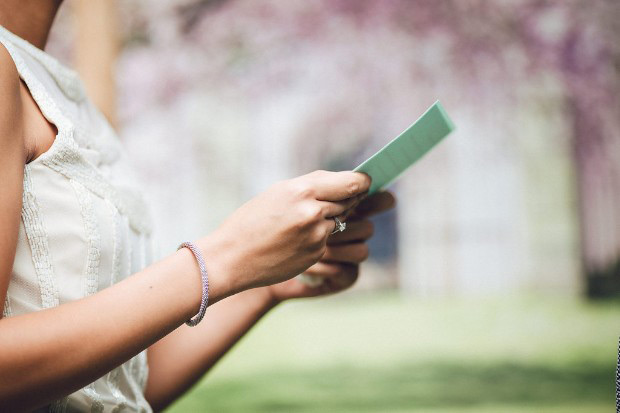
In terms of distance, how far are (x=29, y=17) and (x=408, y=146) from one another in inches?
20.4

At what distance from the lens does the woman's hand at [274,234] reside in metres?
0.59

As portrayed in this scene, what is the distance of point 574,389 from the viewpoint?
2750 millimetres

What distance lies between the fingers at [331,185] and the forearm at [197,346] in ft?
1.18

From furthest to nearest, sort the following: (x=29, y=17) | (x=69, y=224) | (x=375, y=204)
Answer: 1. (x=375, y=204)
2. (x=29, y=17)
3. (x=69, y=224)

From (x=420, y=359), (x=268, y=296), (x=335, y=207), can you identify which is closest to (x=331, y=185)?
(x=335, y=207)

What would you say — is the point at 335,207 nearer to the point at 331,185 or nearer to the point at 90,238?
the point at 331,185

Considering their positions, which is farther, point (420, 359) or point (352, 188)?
point (420, 359)

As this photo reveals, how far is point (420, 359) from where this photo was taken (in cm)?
290

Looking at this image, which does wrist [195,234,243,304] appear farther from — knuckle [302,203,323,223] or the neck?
the neck

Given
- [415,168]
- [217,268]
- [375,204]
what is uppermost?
[415,168]

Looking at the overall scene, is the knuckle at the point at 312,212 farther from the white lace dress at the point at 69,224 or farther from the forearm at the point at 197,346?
the forearm at the point at 197,346

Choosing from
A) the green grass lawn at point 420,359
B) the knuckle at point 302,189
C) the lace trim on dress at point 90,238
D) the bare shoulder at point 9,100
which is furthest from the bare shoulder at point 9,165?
the green grass lawn at point 420,359

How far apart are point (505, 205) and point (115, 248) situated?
2630 mm

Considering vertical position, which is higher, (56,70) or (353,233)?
(56,70)
